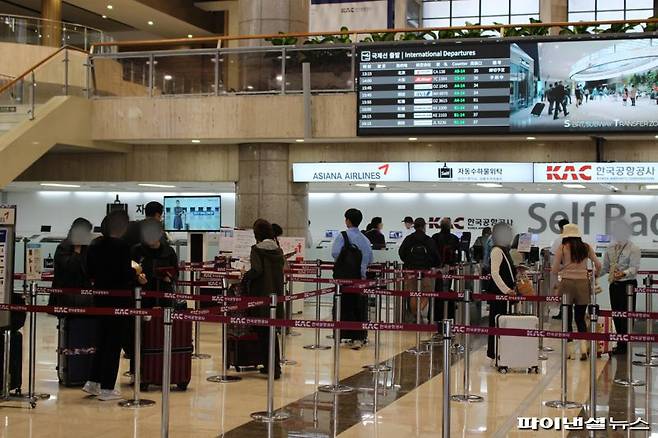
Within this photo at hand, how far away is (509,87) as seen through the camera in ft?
52.0

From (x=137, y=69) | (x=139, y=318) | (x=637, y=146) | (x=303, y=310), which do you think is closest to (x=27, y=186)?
(x=137, y=69)

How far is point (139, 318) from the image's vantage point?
919 centimetres

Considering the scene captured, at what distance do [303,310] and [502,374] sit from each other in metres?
7.53

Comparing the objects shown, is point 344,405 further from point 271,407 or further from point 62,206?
point 62,206

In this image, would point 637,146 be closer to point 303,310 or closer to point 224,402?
point 303,310

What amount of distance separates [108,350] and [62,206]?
715 inches

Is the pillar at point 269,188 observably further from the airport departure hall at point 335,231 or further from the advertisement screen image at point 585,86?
the advertisement screen image at point 585,86

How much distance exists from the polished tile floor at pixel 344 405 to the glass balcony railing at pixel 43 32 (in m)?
13.0

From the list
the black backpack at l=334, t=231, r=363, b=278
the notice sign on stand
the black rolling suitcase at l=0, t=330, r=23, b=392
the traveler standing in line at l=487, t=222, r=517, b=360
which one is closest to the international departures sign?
the black backpack at l=334, t=231, r=363, b=278

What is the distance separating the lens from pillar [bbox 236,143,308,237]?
18.1m

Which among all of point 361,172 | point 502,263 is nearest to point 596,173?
point 361,172

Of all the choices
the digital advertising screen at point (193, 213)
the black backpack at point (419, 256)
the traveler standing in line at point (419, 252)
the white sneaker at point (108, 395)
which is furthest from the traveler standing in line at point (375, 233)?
the white sneaker at point (108, 395)

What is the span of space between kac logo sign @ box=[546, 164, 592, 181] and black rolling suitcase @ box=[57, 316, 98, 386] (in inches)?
355

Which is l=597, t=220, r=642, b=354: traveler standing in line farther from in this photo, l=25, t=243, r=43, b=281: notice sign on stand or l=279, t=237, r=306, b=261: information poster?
l=25, t=243, r=43, b=281: notice sign on stand
